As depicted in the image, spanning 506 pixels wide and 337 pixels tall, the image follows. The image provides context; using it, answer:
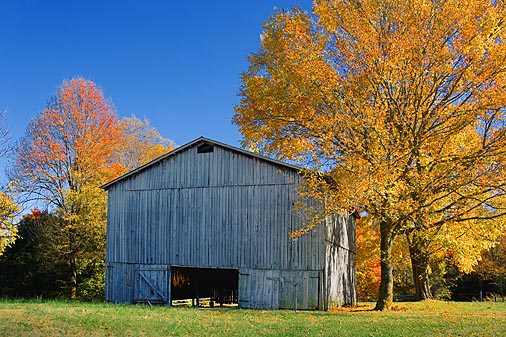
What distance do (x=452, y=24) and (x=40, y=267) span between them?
3061 cm

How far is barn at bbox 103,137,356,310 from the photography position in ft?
80.6

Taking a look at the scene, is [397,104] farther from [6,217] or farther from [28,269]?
[28,269]

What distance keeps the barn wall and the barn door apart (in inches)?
315

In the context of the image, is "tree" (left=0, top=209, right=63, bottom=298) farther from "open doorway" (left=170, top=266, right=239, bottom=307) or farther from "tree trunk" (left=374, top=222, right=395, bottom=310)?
"tree trunk" (left=374, top=222, right=395, bottom=310)

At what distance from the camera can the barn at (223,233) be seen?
24.6 meters

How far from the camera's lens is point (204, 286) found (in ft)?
114

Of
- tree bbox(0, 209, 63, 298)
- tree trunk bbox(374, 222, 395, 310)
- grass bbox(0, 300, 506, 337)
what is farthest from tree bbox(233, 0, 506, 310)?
tree bbox(0, 209, 63, 298)

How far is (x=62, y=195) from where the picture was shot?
35.3 m

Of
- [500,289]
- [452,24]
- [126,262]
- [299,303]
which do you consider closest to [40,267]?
[126,262]

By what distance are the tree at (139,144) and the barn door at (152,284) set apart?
1843cm

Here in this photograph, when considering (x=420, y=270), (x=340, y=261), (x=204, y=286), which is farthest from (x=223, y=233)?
(x=420, y=270)

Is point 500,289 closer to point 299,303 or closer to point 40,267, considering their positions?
point 299,303

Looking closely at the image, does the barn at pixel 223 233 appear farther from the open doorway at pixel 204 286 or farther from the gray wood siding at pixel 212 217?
the open doorway at pixel 204 286

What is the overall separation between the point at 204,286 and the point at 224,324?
1781 cm
